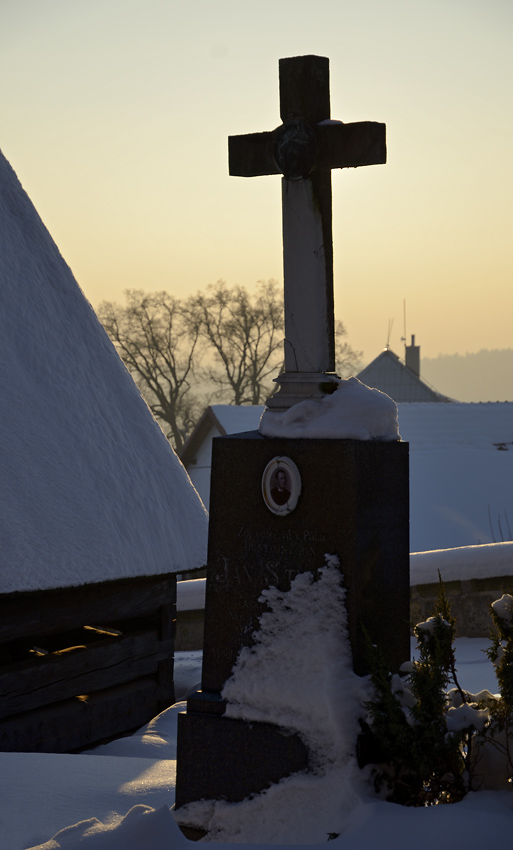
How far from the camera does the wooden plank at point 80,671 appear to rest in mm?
5543

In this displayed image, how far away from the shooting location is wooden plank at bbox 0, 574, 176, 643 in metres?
5.44

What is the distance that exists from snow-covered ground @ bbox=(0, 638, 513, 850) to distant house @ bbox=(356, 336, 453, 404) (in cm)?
2909

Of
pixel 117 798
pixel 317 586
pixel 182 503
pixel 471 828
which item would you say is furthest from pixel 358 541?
pixel 182 503

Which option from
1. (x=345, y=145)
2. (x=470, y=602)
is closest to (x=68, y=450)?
(x=345, y=145)

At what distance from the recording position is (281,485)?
394cm

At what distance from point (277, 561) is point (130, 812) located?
1256 millimetres

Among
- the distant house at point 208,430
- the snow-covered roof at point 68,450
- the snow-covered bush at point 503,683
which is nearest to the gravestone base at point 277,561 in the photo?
the snow-covered bush at point 503,683

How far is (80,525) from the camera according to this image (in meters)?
5.77

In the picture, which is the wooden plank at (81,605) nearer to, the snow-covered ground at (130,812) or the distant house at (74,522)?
the distant house at (74,522)

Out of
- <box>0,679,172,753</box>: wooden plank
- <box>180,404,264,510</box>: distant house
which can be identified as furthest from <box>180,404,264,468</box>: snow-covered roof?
<box>0,679,172,753</box>: wooden plank

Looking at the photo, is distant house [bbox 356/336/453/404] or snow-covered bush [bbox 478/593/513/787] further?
distant house [bbox 356/336/453/404]

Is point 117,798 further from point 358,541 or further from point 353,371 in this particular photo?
point 353,371

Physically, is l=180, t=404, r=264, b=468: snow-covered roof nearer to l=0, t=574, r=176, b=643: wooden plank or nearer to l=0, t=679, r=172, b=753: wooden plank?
l=0, t=574, r=176, b=643: wooden plank

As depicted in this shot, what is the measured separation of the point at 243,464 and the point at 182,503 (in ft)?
10.1
